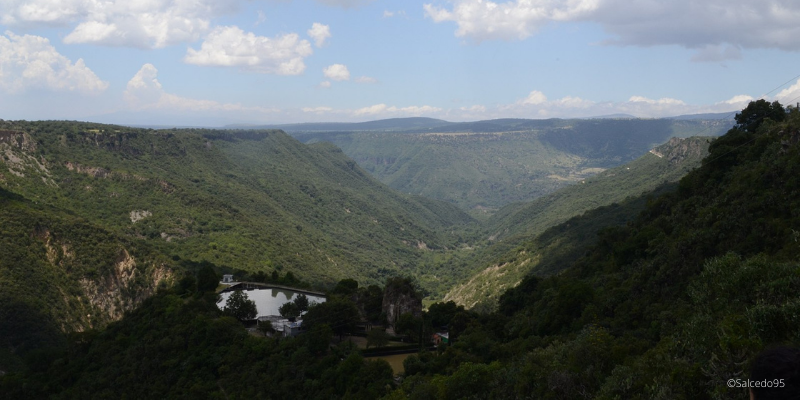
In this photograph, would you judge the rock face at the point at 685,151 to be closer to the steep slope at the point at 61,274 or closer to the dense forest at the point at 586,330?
the dense forest at the point at 586,330

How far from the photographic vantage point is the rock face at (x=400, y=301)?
2231 inches

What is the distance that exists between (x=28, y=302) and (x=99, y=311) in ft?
34.8

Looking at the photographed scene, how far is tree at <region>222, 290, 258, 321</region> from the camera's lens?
57281mm

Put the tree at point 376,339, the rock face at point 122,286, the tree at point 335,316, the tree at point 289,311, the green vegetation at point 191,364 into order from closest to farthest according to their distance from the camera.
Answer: the green vegetation at point 191,364 → the tree at point 376,339 → the tree at point 335,316 → the tree at point 289,311 → the rock face at point 122,286

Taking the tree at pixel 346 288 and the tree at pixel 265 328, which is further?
the tree at pixel 346 288

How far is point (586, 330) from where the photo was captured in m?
35.2

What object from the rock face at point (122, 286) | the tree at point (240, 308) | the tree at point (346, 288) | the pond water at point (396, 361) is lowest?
the rock face at point (122, 286)

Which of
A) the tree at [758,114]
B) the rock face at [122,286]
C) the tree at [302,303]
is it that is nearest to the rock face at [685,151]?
the tree at [758,114]

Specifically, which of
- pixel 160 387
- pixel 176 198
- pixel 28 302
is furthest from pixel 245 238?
pixel 160 387

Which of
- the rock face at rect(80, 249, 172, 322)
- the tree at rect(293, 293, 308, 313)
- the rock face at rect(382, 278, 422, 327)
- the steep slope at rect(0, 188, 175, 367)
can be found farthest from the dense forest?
the rock face at rect(80, 249, 172, 322)

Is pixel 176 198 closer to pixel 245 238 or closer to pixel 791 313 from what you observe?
pixel 245 238

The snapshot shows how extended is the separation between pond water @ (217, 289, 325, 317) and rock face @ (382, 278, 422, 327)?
26.1 feet

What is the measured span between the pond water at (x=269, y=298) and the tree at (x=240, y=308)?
149 centimetres

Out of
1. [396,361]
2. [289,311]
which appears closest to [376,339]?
[396,361]
